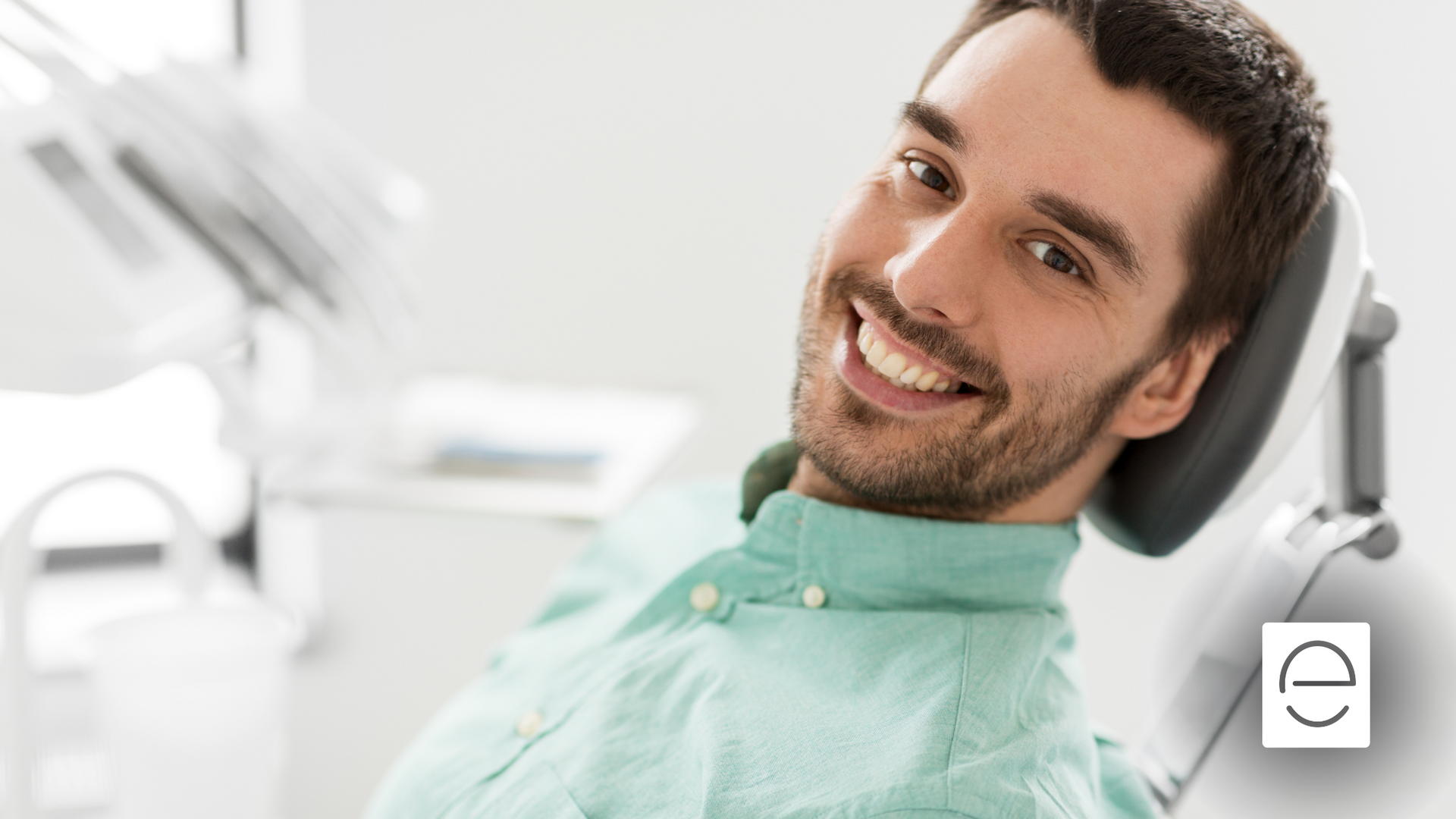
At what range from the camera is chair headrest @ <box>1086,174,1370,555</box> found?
914 mm

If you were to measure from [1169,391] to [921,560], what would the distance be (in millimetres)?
287

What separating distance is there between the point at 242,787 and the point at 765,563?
1.58 ft

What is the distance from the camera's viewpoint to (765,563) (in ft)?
3.28

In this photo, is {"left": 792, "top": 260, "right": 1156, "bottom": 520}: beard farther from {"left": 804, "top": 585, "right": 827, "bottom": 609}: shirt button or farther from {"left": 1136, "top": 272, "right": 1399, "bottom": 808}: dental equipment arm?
{"left": 1136, "top": 272, "right": 1399, "bottom": 808}: dental equipment arm

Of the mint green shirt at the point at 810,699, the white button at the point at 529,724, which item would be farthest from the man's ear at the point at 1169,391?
the white button at the point at 529,724

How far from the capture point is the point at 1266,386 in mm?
927

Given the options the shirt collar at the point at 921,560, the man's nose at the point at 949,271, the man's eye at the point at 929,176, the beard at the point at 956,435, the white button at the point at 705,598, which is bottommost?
the white button at the point at 705,598

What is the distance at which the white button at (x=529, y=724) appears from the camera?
0.97m

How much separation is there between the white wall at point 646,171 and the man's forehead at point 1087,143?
41.2 inches

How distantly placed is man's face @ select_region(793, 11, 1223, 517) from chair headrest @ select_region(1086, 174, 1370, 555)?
0.22 feet

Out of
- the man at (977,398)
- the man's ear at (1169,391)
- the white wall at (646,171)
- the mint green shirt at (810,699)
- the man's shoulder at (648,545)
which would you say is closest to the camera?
the mint green shirt at (810,699)

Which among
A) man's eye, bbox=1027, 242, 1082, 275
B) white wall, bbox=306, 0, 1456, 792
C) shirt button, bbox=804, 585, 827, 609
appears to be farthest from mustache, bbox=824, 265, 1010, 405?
white wall, bbox=306, 0, 1456, 792

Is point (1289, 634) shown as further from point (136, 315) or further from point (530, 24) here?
point (530, 24)

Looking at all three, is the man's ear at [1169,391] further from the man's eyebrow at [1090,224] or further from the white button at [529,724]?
the white button at [529,724]
